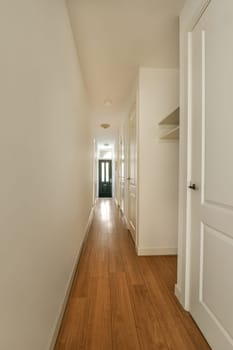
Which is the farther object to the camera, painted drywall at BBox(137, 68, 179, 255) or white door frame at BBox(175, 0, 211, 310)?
painted drywall at BBox(137, 68, 179, 255)

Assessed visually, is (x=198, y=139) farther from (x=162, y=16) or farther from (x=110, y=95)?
(x=110, y=95)

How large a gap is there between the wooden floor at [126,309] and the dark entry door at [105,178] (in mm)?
7543


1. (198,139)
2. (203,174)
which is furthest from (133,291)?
(198,139)

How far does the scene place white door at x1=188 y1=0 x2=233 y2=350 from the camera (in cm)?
105

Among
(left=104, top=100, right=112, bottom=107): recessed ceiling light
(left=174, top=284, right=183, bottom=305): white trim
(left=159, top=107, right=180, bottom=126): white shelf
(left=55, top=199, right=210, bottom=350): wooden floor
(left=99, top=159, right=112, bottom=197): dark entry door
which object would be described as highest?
(left=104, top=100, right=112, bottom=107): recessed ceiling light

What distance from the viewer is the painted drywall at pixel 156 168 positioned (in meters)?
2.56

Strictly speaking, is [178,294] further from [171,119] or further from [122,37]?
[122,37]

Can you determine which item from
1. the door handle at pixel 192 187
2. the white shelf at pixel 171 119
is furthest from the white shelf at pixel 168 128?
the door handle at pixel 192 187

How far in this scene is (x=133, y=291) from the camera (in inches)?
70.2

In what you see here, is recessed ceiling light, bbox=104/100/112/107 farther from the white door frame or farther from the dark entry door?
the dark entry door

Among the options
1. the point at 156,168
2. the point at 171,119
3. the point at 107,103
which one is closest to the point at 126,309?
the point at 156,168

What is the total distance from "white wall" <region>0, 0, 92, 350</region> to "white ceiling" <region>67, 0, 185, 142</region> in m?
0.54

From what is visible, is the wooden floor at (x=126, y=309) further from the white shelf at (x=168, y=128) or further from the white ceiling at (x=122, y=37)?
the white ceiling at (x=122, y=37)

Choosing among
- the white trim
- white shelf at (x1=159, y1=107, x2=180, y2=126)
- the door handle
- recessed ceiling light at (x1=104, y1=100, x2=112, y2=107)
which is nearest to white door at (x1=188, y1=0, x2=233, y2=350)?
the door handle
